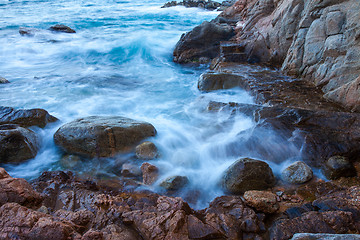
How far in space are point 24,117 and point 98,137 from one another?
223 centimetres

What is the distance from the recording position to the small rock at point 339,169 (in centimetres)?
406

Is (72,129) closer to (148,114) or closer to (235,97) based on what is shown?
(148,114)

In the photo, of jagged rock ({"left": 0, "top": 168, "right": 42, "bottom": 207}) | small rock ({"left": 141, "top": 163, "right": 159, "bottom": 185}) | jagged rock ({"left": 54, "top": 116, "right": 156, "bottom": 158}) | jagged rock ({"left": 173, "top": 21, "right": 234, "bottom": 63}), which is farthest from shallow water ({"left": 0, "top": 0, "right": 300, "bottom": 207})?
jagged rock ({"left": 0, "top": 168, "right": 42, "bottom": 207})

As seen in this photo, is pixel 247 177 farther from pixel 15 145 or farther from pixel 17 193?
pixel 15 145

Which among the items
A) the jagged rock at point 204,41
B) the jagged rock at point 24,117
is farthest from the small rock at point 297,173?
the jagged rock at point 204,41

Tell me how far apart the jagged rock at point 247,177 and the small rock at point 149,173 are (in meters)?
1.34

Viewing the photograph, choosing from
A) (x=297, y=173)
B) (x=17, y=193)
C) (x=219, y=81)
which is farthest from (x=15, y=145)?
(x=219, y=81)

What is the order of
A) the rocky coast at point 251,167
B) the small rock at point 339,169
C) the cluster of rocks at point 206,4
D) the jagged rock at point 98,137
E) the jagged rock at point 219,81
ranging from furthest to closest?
the cluster of rocks at point 206,4 < the jagged rock at point 219,81 < the jagged rock at point 98,137 < the small rock at point 339,169 < the rocky coast at point 251,167

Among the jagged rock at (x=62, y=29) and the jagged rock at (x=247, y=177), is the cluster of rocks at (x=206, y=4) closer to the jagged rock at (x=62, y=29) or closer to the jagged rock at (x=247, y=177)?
the jagged rock at (x=62, y=29)

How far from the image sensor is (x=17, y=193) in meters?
3.11

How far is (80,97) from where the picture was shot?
862 cm

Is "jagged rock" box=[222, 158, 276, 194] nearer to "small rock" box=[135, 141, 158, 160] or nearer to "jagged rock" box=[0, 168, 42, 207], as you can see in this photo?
"small rock" box=[135, 141, 158, 160]

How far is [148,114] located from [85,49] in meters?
8.85

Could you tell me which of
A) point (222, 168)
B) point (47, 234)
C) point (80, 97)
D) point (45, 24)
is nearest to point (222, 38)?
point (80, 97)
